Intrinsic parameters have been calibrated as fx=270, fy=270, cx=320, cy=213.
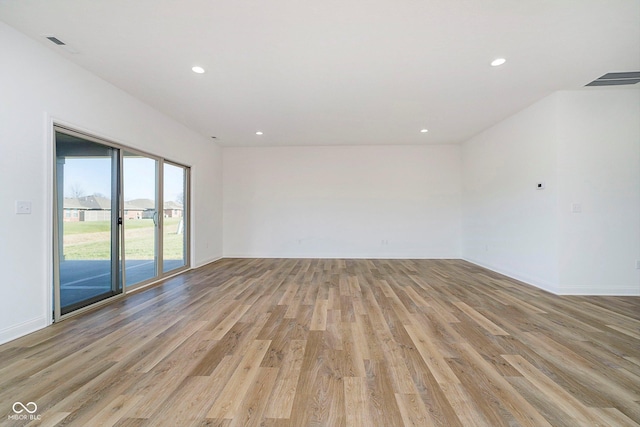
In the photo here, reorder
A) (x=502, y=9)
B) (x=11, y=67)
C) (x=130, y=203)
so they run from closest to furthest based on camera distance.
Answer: (x=502, y=9)
(x=11, y=67)
(x=130, y=203)

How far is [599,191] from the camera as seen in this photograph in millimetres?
3766

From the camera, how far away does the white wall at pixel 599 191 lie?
372 centimetres

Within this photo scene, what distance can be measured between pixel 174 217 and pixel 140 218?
87 cm

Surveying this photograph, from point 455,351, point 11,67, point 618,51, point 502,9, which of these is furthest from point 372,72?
point 11,67

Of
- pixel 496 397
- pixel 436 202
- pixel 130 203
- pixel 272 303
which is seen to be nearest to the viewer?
pixel 496 397

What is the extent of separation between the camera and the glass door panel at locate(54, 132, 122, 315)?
2.99m

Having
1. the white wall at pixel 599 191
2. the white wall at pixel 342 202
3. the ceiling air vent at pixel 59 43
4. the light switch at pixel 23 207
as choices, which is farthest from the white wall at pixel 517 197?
the light switch at pixel 23 207

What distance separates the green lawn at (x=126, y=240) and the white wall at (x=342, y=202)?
6.88 feet

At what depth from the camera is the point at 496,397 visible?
1.65 meters

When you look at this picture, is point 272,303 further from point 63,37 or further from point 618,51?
point 618,51

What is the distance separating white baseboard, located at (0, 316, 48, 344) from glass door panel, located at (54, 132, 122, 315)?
0.22 meters

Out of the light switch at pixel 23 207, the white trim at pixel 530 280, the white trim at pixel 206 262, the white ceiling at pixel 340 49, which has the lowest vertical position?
the white trim at pixel 206 262

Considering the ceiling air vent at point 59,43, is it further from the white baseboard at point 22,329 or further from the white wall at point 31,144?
the white baseboard at point 22,329

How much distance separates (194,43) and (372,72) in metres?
1.90
